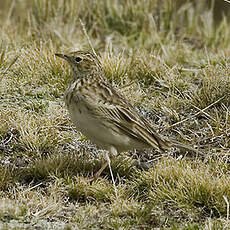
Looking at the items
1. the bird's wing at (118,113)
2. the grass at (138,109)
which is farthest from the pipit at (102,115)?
the grass at (138,109)

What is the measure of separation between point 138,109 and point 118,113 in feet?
4.37

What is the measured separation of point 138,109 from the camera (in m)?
6.43

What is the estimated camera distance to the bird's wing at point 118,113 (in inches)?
195

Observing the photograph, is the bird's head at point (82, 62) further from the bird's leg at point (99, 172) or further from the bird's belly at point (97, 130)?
the bird's leg at point (99, 172)

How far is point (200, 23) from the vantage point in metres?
9.86

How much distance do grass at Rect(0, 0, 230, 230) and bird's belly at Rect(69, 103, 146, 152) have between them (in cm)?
36

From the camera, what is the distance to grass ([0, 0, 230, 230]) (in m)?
4.63

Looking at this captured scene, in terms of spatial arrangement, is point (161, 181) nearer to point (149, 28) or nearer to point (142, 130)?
point (142, 130)

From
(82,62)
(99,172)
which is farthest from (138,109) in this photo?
(99,172)

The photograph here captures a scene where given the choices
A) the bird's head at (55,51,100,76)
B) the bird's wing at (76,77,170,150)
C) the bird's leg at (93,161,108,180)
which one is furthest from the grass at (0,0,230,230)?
the bird's head at (55,51,100,76)

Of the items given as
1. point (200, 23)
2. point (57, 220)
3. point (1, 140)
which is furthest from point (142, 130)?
point (200, 23)

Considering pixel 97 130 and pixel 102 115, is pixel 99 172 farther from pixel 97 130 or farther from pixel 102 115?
pixel 102 115

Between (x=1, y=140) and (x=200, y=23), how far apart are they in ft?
17.2

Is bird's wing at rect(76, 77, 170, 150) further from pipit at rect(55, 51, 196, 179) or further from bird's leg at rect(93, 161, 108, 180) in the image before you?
bird's leg at rect(93, 161, 108, 180)
